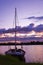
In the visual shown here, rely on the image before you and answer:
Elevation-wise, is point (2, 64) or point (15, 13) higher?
point (15, 13)

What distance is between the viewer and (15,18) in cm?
4316

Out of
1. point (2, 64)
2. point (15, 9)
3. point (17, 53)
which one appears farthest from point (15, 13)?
point (2, 64)

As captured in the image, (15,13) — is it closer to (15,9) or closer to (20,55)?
(15,9)

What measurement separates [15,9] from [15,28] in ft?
13.1

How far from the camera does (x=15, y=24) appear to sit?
140 feet

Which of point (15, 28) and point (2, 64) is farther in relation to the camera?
point (15, 28)

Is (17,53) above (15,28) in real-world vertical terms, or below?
below

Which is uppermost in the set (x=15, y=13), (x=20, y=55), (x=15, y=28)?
(x=15, y=13)

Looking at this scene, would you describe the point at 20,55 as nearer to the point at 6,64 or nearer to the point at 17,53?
the point at 17,53

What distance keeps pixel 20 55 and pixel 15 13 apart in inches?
344

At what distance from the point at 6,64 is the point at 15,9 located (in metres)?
28.5

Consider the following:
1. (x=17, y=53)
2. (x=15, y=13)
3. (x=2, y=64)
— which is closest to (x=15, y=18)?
(x=15, y=13)

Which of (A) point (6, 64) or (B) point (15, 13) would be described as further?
(B) point (15, 13)

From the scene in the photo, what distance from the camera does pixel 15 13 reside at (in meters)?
43.4
